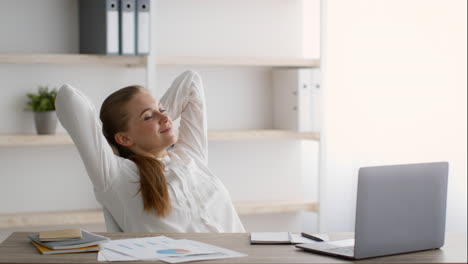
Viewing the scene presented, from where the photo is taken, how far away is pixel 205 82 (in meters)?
3.79

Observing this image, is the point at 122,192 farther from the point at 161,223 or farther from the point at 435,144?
the point at 435,144

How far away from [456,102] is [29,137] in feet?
7.83

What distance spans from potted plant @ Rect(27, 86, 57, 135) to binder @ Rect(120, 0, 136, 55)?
413 mm

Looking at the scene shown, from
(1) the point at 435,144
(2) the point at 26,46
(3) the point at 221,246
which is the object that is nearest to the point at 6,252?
(3) the point at 221,246

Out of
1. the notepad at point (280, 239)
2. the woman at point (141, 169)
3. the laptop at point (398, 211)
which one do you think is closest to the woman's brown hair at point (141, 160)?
the woman at point (141, 169)

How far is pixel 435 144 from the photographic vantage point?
4.21 m

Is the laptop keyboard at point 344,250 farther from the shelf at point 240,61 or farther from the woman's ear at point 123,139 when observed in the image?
the shelf at point 240,61

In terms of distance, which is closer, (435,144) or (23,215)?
(23,215)

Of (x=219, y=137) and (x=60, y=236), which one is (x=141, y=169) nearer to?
(x=60, y=236)

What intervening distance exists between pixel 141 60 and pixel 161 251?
187 centimetres

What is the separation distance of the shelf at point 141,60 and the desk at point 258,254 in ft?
5.10

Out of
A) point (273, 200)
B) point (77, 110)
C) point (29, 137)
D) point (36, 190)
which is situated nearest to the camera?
point (77, 110)

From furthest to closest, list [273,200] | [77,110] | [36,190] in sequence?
[273,200]
[36,190]
[77,110]

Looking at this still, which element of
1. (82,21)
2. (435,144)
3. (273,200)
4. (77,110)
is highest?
(82,21)
